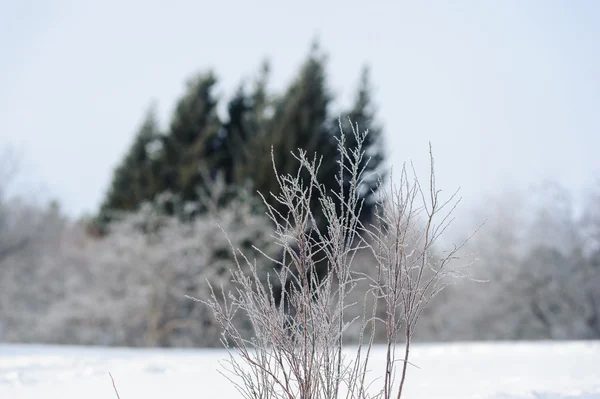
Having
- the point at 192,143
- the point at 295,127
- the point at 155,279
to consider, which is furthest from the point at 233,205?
the point at 192,143

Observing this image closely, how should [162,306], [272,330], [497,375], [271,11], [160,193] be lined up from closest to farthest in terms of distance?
[272,330], [497,375], [162,306], [160,193], [271,11]

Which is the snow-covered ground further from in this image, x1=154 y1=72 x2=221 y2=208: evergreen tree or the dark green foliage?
x1=154 y1=72 x2=221 y2=208: evergreen tree

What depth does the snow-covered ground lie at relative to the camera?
3502mm

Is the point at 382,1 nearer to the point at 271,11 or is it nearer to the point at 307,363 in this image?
the point at 271,11

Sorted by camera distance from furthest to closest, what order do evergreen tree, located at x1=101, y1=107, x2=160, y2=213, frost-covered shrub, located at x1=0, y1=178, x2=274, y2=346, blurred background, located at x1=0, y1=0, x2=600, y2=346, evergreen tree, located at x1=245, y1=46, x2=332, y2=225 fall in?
evergreen tree, located at x1=101, y1=107, x2=160, y2=213
evergreen tree, located at x1=245, y1=46, x2=332, y2=225
blurred background, located at x1=0, y1=0, x2=600, y2=346
frost-covered shrub, located at x1=0, y1=178, x2=274, y2=346

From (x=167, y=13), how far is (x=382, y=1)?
45483mm

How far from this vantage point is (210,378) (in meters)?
4.29

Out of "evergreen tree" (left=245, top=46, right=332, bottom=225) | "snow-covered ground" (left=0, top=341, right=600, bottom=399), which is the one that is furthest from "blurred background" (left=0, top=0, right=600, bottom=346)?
"snow-covered ground" (left=0, top=341, right=600, bottom=399)

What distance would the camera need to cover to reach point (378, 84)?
50.9ft

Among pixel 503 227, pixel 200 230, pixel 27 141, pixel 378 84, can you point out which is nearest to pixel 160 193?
pixel 200 230

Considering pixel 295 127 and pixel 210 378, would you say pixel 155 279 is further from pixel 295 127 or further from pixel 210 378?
pixel 210 378

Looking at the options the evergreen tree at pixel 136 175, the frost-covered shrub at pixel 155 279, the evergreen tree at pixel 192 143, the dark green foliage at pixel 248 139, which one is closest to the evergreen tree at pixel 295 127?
the dark green foliage at pixel 248 139

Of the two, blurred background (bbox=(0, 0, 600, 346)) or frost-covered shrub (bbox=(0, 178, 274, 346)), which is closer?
frost-covered shrub (bbox=(0, 178, 274, 346))

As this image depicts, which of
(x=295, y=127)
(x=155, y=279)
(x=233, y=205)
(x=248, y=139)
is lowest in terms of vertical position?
(x=155, y=279)
